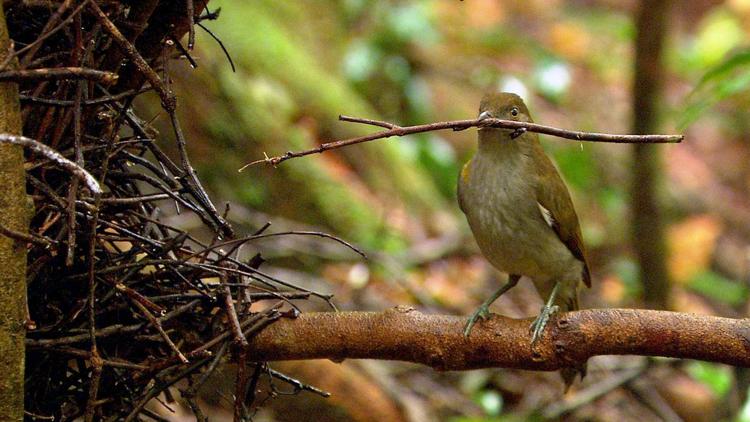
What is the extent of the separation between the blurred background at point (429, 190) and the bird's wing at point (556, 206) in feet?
1.86

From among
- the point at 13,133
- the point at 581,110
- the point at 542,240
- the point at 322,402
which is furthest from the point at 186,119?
the point at 581,110

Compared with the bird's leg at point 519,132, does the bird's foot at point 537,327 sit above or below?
below

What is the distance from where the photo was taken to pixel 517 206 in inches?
136

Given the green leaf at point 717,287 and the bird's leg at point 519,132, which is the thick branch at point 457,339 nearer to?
the bird's leg at point 519,132

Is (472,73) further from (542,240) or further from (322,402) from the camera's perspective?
(542,240)

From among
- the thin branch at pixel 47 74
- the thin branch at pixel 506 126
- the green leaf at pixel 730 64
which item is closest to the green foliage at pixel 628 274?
the green leaf at pixel 730 64

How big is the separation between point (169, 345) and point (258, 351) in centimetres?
29

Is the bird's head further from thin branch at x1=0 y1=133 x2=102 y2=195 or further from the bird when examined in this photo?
thin branch at x1=0 y1=133 x2=102 y2=195

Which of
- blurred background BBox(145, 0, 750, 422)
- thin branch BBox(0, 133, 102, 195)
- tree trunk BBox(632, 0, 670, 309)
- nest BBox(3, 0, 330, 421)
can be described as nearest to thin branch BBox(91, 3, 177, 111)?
nest BBox(3, 0, 330, 421)

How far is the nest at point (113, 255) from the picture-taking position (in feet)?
7.10

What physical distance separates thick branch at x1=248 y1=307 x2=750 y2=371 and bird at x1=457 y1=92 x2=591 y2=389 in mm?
829

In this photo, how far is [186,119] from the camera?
631 centimetres

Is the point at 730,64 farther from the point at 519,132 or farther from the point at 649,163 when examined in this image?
the point at 649,163

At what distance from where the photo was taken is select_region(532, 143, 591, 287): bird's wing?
138 inches
